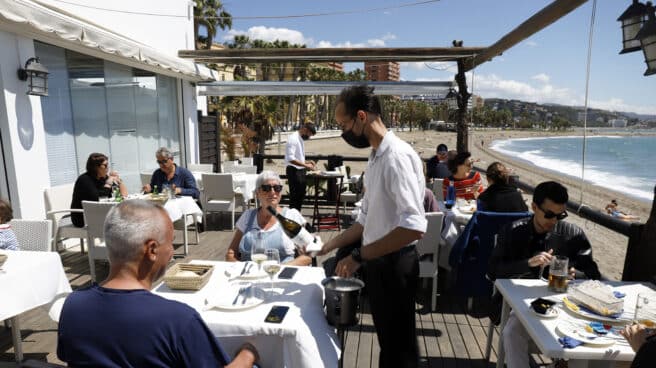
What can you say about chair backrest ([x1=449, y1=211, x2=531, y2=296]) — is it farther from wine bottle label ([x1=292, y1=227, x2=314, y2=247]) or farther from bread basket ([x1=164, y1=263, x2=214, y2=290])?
bread basket ([x1=164, y1=263, x2=214, y2=290])

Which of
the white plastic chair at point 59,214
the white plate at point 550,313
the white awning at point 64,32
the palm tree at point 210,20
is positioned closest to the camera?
the white plate at point 550,313

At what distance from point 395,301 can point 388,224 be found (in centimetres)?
39

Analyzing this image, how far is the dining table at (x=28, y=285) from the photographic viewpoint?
2.15 meters

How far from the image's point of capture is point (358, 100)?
1.81 metres

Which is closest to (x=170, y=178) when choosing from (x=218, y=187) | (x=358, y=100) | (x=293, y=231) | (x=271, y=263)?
(x=218, y=187)

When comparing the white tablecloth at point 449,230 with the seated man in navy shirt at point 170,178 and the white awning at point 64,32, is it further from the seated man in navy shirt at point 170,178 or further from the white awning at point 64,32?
the white awning at point 64,32

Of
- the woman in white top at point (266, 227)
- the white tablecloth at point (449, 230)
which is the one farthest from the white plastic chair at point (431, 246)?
the woman in white top at point (266, 227)

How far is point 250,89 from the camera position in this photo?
27.0ft

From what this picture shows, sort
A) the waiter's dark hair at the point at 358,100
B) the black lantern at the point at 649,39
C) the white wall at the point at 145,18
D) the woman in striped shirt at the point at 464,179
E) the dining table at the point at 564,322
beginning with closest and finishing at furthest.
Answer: the dining table at the point at 564,322, the waiter's dark hair at the point at 358,100, the black lantern at the point at 649,39, the woman in striped shirt at the point at 464,179, the white wall at the point at 145,18

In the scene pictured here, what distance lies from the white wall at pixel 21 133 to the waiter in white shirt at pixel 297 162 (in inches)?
127

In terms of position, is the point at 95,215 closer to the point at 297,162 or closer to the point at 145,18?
the point at 297,162

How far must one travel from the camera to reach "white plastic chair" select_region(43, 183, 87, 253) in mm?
4316

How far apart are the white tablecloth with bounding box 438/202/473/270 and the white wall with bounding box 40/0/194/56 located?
18.2ft

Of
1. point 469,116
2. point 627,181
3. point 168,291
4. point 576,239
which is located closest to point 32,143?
point 168,291
